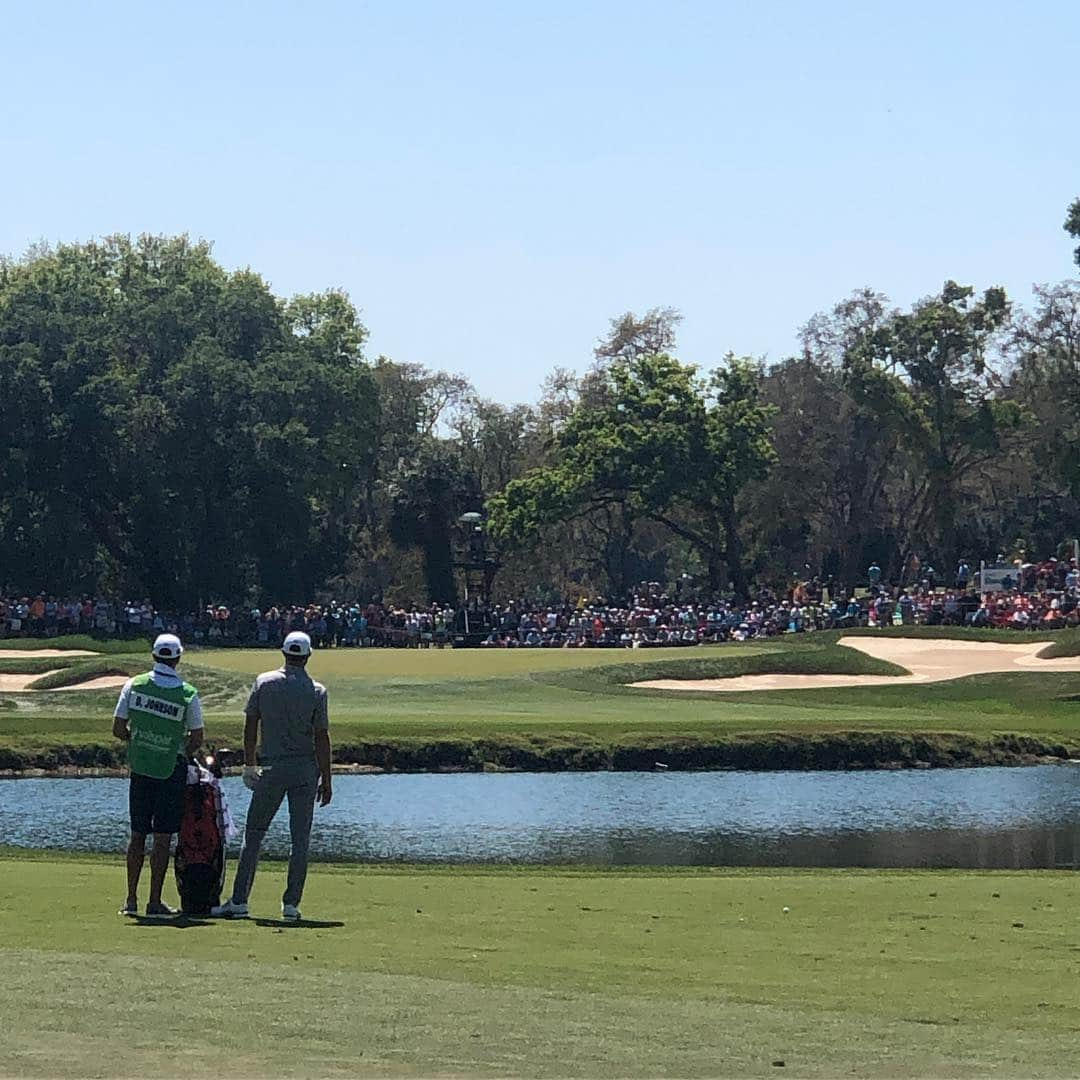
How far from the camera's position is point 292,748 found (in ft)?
44.3

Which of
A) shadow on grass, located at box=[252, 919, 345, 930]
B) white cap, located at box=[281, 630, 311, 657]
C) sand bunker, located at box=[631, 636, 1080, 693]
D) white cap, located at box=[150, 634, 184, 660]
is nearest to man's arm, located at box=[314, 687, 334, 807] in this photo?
white cap, located at box=[281, 630, 311, 657]

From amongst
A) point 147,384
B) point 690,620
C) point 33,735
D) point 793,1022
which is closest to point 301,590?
point 147,384

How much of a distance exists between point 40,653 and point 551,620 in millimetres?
20782

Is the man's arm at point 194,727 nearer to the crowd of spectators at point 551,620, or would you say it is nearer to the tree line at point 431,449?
the crowd of spectators at point 551,620

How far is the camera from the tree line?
270 feet

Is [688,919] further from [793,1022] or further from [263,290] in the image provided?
[263,290]

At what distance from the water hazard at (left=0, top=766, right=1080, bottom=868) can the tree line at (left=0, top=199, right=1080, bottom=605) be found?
44795mm

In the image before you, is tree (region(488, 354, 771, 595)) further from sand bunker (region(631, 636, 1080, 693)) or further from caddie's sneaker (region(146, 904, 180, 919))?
caddie's sneaker (region(146, 904, 180, 919))

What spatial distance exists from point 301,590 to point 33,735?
57078 mm

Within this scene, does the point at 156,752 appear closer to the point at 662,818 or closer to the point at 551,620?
the point at 662,818

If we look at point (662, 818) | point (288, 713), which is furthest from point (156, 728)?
point (662, 818)

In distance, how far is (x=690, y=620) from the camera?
7100cm

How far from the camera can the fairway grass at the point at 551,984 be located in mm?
8734

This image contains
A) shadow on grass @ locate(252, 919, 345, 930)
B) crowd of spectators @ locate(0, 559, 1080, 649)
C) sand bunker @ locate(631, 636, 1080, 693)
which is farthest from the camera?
crowd of spectators @ locate(0, 559, 1080, 649)
